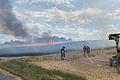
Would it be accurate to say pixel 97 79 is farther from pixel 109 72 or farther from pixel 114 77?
pixel 109 72

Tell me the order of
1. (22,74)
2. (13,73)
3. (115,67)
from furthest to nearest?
(115,67)
(13,73)
(22,74)

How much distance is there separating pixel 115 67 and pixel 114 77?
8180mm

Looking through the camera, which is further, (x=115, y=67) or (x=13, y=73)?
(x=115, y=67)

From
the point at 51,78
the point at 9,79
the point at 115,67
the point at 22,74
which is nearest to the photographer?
the point at 51,78

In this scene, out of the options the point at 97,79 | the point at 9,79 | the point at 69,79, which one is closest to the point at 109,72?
the point at 97,79

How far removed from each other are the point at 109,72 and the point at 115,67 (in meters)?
4.28

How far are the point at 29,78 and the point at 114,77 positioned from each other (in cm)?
1004

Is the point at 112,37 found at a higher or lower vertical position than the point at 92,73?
higher

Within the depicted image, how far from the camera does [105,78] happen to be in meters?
42.1

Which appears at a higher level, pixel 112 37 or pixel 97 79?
pixel 112 37

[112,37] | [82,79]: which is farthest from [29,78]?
[112,37]

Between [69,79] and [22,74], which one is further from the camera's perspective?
[22,74]

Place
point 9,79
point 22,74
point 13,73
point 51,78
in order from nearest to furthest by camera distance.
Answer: point 51,78
point 9,79
point 22,74
point 13,73

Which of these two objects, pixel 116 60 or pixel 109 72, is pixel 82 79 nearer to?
pixel 109 72
